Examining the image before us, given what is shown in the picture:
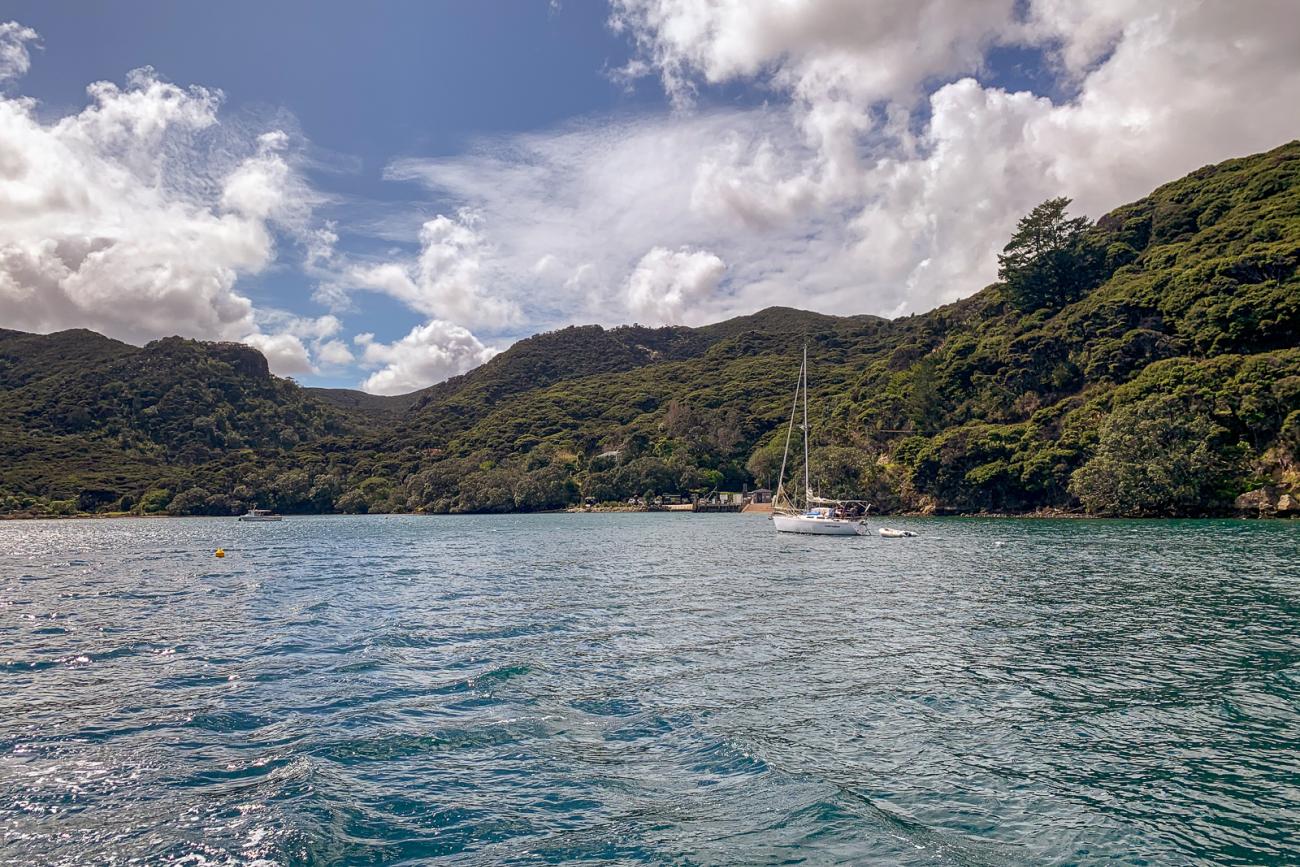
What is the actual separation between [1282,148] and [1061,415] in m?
64.3

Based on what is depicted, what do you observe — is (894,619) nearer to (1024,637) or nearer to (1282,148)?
(1024,637)

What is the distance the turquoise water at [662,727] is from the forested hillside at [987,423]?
189 ft

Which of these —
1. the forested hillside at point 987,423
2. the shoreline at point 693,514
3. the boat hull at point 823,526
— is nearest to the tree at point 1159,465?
the forested hillside at point 987,423

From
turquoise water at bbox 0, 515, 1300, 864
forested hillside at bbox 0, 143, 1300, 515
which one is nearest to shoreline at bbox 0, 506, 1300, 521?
forested hillside at bbox 0, 143, 1300, 515

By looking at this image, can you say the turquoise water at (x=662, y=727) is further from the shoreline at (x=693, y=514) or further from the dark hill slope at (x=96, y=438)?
the dark hill slope at (x=96, y=438)

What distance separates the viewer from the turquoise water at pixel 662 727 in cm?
837

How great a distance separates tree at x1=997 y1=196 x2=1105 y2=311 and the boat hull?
264 ft

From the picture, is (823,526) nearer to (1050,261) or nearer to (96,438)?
(1050,261)

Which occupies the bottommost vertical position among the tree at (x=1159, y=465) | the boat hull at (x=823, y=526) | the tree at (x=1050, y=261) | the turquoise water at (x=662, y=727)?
the turquoise water at (x=662, y=727)

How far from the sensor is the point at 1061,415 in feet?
323

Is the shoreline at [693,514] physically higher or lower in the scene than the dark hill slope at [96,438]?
lower

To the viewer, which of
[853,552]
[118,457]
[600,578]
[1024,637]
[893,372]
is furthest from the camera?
[118,457]

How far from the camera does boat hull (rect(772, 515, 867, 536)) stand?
63.5 metres

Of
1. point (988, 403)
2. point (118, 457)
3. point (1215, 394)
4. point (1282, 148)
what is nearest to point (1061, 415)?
point (988, 403)
